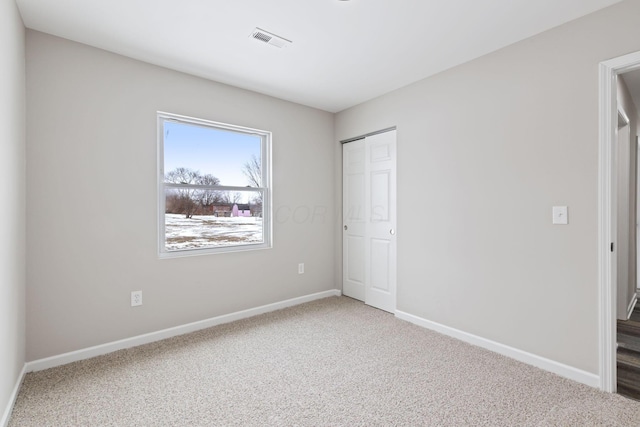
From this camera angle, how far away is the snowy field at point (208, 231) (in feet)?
9.71

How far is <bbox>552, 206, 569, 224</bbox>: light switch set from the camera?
2174 millimetres

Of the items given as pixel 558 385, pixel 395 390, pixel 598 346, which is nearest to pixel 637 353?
pixel 598 346

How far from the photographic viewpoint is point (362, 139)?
3.90 metres

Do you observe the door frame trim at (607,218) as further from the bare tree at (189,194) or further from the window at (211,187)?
the bare tree at (189,194)

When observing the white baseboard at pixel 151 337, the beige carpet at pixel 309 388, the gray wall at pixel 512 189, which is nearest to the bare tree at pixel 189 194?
the white baseboard at pixel 151 337

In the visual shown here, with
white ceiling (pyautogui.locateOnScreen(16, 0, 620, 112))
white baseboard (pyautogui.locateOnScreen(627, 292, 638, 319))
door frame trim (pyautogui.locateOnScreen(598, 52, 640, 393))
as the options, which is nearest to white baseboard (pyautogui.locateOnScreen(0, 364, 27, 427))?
white ceiling (pyautogui.locateOnScreen(16, 0, 620, 112))

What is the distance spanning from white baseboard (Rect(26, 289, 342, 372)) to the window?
684 millimetres

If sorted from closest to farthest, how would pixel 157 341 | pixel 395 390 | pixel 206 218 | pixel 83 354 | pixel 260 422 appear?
pixel 260 422 < pixel 395 390 < pixel 83 354 < pixel 157 341 < pixel 206 218

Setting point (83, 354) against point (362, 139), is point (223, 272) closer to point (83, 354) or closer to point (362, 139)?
point (83, 354)

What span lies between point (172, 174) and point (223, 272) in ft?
3.56

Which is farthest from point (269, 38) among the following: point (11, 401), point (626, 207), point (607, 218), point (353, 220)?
point (626, 207)

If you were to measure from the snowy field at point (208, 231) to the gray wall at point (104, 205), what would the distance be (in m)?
0.16

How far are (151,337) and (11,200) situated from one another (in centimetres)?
151

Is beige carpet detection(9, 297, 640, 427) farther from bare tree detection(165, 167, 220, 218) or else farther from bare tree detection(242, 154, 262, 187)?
bare tree detection(242, 154, 262, 187)
